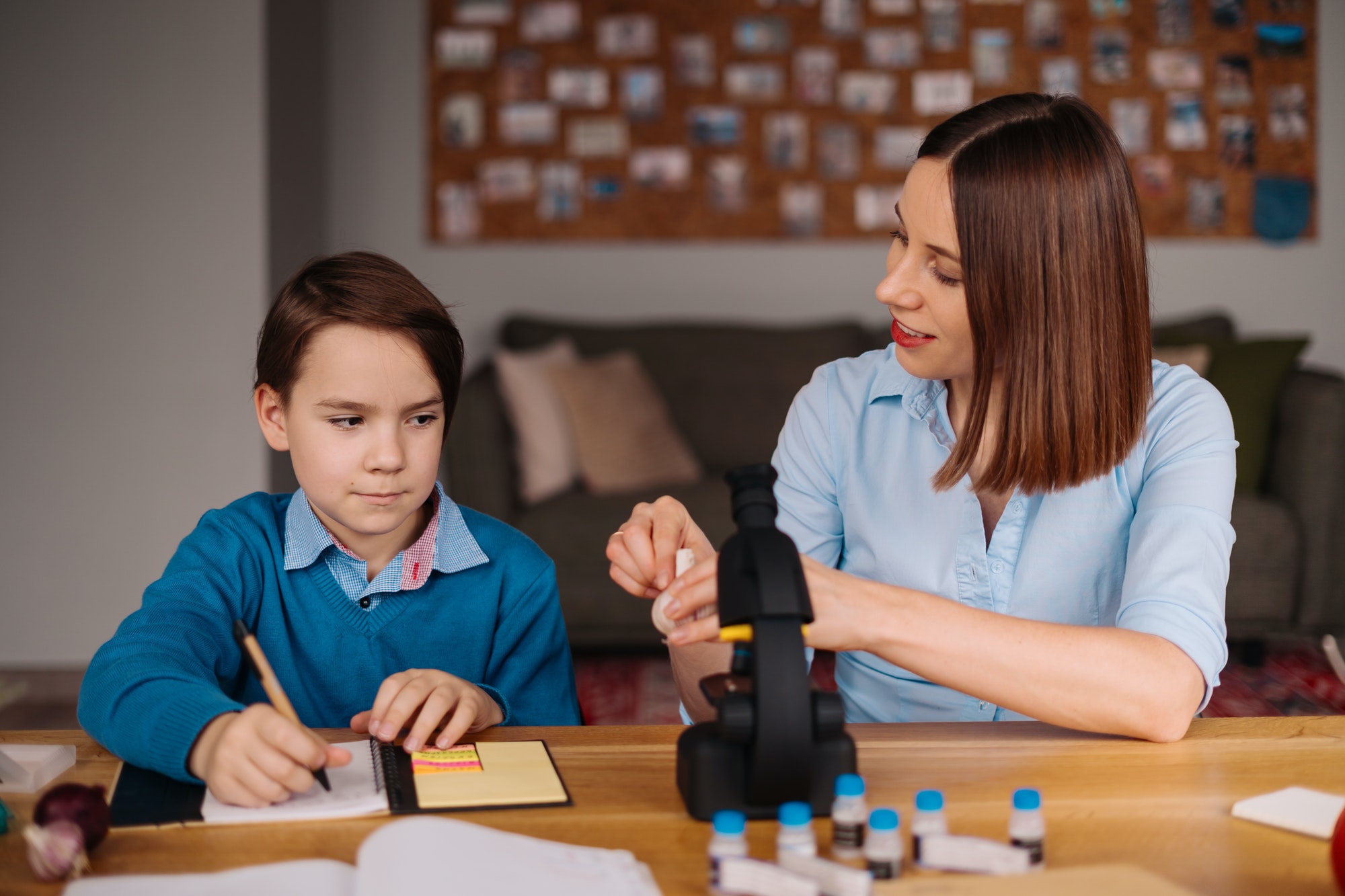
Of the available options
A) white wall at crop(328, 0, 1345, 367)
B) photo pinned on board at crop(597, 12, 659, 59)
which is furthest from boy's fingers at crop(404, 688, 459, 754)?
photo pinned on board at crop(597, 12, 659, 59)

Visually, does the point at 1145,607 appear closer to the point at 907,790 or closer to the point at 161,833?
the point at 907,790

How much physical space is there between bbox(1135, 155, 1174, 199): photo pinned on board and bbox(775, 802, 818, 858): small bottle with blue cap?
11.8 feet

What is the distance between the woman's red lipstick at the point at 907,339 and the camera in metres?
1.07

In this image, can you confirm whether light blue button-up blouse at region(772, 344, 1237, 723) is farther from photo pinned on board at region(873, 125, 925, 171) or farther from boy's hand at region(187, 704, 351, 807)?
photo pinned on board at region(873, 125, 925, 171)

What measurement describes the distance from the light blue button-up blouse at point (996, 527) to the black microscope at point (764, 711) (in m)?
0.33

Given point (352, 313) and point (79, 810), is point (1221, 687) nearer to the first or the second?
point (352, 313)

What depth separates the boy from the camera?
1071mm

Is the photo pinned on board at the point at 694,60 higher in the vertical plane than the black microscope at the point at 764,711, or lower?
higher

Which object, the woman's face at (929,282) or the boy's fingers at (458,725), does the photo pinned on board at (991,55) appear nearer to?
the woman's face at (929,282)

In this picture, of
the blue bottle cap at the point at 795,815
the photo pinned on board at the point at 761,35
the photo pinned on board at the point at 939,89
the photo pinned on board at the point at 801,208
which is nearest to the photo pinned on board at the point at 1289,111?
the photo pinned on board at the point at 939,89

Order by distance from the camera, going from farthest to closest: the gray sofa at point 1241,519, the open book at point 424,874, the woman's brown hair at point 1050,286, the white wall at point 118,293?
1. the white wall at point 118,293
2. the gray sofa at point 1241,519
3. the woman's brown hair at point 1050,286
4. the open book at point 424,874

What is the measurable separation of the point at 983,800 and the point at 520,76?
11.3 feet

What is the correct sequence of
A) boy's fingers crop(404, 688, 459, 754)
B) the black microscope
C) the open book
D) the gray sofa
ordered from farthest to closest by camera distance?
the gray sofa
boy's fingers crop(404, 688, 459, 754)
the black microscope
the open book

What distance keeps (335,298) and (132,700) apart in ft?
1.51
